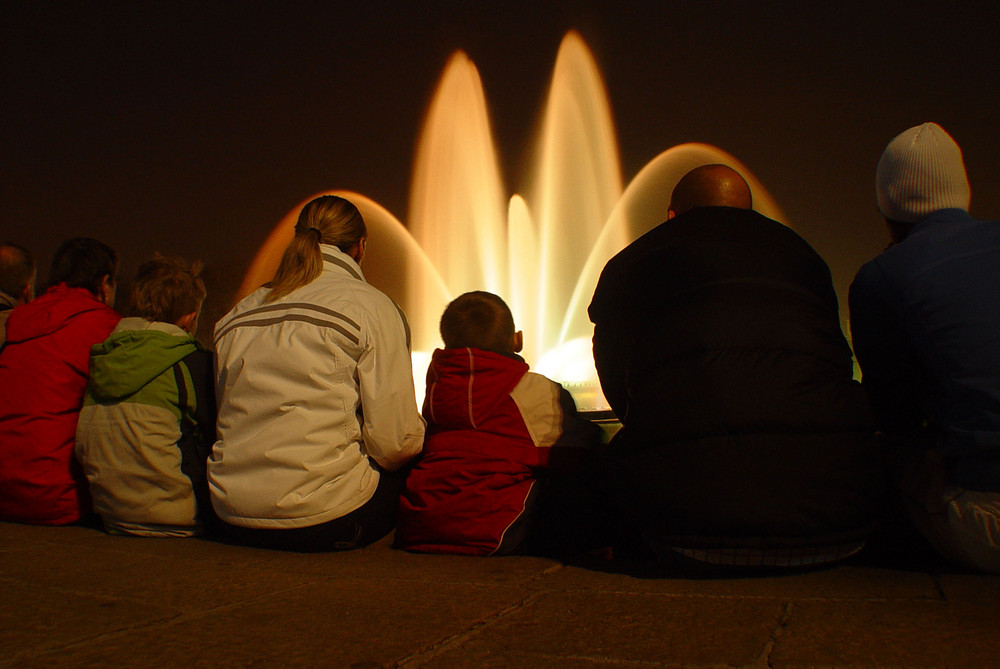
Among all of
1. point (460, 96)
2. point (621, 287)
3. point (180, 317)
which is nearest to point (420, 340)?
point (460, 96)

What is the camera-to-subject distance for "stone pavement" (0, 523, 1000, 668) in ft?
7.14

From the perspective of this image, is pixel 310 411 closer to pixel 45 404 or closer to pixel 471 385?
pixel 471 385

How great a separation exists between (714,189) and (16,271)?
201 inches

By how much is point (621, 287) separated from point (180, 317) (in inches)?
105

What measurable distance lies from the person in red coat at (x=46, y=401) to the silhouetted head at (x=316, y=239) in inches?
62.0

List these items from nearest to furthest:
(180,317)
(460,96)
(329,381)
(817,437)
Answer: (817,437)
(329,381)
(180,317)
(460,96)

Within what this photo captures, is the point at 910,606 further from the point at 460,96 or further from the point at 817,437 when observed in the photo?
the point at 460,96

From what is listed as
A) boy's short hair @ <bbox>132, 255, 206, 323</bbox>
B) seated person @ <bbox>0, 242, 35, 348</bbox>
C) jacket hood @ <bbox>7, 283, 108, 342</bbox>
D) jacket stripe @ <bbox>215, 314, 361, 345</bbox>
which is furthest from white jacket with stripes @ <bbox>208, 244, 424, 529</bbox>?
seated person @ <bbox>0, 242, 35, 348</bbox>

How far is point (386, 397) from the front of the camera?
3861 millimetres

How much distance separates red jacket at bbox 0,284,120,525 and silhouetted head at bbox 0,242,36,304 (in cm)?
125

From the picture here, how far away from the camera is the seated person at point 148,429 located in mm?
4270

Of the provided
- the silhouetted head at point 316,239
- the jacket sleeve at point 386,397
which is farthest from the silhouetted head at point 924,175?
the silhouetted head at point 316,239

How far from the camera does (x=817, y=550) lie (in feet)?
9.71

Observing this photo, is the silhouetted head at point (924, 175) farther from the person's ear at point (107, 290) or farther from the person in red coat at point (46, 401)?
the person's ear at point (107, 290)
